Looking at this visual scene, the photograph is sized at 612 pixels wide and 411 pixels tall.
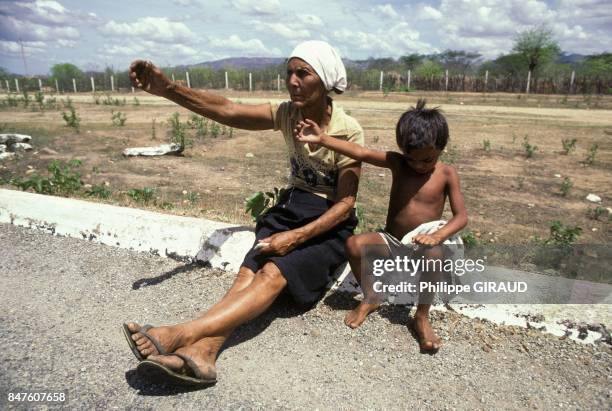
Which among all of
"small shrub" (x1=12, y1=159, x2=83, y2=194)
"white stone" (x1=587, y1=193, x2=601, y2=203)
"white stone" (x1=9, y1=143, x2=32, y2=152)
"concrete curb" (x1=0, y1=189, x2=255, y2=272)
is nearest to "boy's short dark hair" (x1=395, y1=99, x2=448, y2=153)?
"concrete curb" (x1=0, y1=189, x2=255, y2=272)

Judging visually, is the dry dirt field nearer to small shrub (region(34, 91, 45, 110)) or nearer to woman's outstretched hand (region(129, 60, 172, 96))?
woman's outstretched hand (region(129, 60, 172, 96))

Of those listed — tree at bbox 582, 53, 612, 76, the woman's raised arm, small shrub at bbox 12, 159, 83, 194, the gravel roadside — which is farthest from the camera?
tree at bbox 582, 53, 612, 76

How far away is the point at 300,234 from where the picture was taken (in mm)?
2500

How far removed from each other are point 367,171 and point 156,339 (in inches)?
241

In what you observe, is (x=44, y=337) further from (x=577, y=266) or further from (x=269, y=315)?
(x=577, y=266)

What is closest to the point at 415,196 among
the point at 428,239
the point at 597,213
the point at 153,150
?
the point at 428,239

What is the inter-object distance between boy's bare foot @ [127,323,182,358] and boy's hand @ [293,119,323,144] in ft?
3.72

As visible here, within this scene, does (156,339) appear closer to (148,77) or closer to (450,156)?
(148,77)

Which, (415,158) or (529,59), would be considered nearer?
(415,158)

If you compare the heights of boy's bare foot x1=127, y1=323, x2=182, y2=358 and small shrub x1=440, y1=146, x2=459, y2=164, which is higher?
boy's bare foot x1=127, y1=323, x2=182, y2=358

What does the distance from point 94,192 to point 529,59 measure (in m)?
46.9

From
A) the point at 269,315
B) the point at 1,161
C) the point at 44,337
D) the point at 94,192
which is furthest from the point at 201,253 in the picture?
the point at 1,161

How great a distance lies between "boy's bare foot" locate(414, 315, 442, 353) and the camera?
2299 mm

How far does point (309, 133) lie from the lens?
8.04ft
